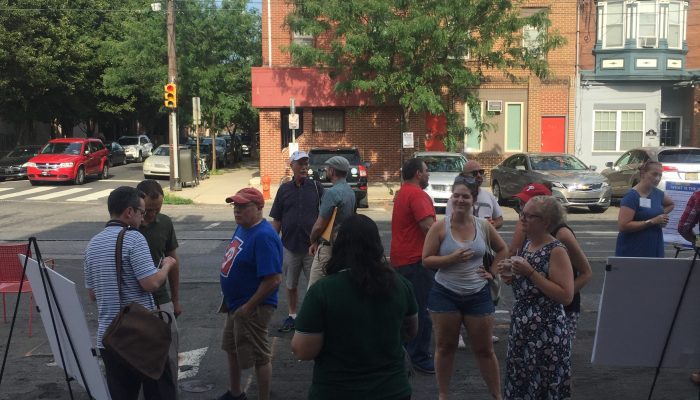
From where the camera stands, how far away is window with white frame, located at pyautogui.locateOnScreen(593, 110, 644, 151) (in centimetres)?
2839

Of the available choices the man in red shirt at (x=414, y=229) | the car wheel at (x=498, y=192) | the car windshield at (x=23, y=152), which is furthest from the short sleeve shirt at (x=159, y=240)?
the car windshield at (x=23, y=152)

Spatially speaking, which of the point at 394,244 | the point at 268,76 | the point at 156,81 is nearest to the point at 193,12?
the point at 156,81

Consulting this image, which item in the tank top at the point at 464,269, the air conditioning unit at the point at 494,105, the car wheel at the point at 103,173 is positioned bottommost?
the car wheel at the point at 103,173

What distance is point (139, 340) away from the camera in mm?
3998

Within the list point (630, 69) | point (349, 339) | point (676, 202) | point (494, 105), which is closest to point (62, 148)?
point (494, 105)

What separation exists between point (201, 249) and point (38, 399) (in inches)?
282

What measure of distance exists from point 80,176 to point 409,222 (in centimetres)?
2309

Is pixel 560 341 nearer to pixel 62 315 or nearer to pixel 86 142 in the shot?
pixel 62 315

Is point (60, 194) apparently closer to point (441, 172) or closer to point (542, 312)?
point (441, 172)

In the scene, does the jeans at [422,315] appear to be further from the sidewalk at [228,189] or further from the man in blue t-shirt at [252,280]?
the sidewalk at [228,189]

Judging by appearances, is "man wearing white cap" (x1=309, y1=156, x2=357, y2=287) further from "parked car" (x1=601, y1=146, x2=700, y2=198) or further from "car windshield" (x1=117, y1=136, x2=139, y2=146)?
"car windshield" (x1=117, y1=136, x2=139, y2=146)

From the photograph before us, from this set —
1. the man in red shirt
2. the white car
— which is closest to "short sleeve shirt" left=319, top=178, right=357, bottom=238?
the man in red shirt

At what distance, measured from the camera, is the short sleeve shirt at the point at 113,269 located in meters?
4.14

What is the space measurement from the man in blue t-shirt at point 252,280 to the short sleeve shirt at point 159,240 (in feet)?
1.84
